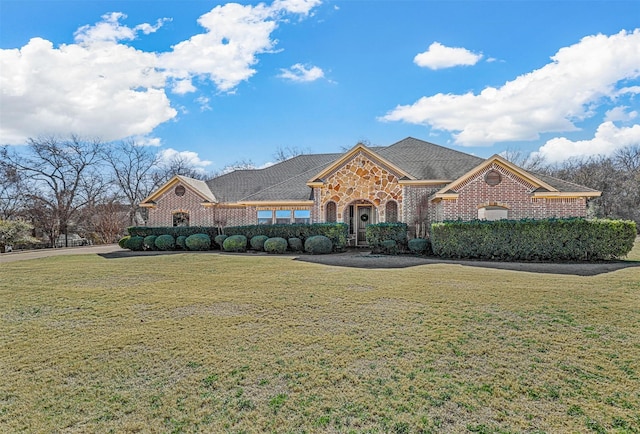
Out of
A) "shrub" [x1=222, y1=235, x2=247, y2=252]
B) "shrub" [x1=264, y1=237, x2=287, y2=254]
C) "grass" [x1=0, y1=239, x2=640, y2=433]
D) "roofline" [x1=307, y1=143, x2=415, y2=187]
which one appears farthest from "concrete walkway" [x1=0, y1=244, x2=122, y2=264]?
"roofline" [x1=307, y1=143, x2=415, y2=187]

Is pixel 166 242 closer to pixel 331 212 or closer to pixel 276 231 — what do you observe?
pixel 276 231

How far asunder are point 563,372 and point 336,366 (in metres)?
2.76

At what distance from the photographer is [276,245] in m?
18.4

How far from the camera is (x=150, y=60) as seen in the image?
15875mm

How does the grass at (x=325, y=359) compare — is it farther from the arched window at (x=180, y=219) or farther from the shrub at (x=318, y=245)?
the arched window at (x=180, y=219)

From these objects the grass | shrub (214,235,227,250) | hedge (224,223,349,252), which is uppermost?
hedge (224,223,349,252)

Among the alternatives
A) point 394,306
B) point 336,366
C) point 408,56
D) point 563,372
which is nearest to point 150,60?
point 408,56

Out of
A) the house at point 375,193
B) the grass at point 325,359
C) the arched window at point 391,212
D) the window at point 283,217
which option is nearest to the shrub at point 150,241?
the house at point 375,193

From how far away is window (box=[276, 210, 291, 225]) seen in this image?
21688 mm

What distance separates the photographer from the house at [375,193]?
17.7 meters

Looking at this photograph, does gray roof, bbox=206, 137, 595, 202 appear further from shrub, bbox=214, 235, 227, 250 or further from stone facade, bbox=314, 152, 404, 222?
shrub, bbox=214, 235, 227, 250

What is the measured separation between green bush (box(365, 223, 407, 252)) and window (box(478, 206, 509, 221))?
153 inches

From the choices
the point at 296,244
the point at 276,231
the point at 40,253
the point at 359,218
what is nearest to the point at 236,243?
the point at 276,231

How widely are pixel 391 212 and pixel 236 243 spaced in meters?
8.62
